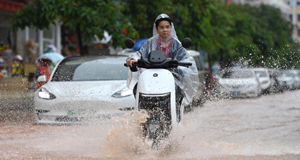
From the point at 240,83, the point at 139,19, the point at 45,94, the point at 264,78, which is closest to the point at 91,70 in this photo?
the point at 45,94

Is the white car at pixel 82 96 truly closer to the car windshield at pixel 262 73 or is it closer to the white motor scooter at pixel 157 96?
the white motor scooter at pixel 157 96

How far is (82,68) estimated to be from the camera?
38.8 feet

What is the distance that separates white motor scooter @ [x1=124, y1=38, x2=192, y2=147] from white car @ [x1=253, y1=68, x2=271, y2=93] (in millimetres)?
20244

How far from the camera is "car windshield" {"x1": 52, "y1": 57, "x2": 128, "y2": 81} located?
11492mm

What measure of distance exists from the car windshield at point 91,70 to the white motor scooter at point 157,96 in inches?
173

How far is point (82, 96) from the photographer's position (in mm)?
10477

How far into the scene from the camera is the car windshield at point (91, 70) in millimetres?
11492

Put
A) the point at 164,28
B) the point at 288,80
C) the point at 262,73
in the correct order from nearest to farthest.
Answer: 1. the point at 164,28
2. the point at 262,73
3. the point at 288,80

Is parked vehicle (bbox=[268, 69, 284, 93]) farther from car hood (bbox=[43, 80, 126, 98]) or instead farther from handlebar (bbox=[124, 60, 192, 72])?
handlebar (bbox=[124, 60, 192, 72])

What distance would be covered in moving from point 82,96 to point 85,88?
0.93 ft

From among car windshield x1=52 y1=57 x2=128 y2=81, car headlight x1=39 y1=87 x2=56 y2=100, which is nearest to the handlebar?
car headlight x1=39 y1=87 x2=56 y2=100

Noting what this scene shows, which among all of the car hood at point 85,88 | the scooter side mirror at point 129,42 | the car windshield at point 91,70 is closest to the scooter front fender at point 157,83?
the scooter side mirror at point 129,42

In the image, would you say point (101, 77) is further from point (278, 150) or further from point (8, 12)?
point (8, 12)

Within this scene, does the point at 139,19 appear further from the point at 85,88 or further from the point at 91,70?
the point at 85,88
